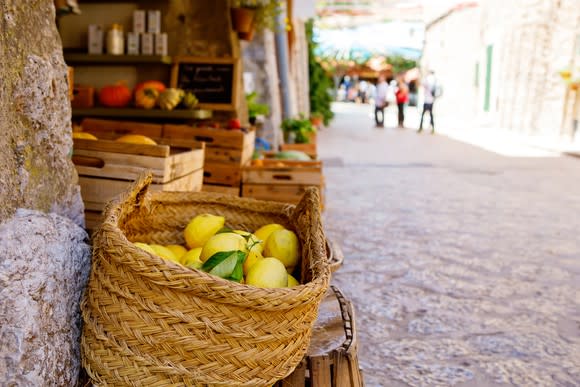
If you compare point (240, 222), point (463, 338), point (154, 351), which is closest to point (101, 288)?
point (154, 351)

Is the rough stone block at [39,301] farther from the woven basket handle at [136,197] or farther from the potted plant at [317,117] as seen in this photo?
the potted plant at [317,117]

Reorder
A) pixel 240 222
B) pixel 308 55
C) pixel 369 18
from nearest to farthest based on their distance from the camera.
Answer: pixel 240 222 → pixel 308 55 → pixel 369 18

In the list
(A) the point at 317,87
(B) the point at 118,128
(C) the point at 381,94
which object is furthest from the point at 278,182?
(C) the point at 381,94

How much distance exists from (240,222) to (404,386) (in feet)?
3.26

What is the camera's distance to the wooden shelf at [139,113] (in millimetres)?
4574

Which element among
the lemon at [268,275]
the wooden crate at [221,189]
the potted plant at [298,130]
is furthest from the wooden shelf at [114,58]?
the lemon at [268,275]

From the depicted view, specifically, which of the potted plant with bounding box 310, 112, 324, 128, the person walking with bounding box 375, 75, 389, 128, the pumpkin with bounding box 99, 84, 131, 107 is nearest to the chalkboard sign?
the pumpkin with bounding box 99, 84, 131, 107

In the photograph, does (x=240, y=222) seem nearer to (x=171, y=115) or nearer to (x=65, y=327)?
(x=65, y=327)

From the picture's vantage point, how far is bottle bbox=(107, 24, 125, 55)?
4.79 metres

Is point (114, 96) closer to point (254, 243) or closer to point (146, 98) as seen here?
point (146, 98)

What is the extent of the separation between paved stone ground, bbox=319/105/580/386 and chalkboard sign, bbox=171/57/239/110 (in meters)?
1.46

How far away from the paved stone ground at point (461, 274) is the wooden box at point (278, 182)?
60 cm

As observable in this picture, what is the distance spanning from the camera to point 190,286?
123 centimetres

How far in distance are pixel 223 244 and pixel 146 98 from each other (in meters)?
3.22
